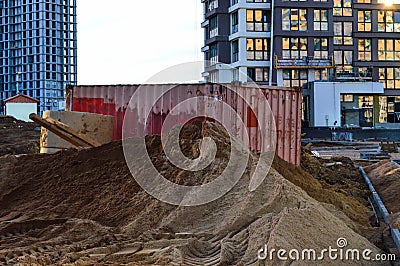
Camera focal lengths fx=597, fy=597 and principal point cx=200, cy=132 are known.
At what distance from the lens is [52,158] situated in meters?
11.7

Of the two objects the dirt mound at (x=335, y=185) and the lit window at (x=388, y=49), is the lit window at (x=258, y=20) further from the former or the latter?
the dirt mound at (x=335, y=185)

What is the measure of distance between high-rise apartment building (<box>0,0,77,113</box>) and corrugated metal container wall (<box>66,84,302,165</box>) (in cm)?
6070

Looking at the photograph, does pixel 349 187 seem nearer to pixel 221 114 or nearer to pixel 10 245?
pixel 221 114

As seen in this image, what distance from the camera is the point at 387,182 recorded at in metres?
14.0

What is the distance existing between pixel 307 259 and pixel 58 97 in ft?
235

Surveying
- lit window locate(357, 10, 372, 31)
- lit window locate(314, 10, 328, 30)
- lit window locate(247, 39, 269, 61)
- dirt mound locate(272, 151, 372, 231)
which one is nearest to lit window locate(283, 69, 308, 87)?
lit window locate(247, 39, 269, 61)

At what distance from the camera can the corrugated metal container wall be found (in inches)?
558

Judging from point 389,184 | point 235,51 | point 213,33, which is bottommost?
point 389,184

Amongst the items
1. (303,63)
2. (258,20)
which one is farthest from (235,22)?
(303,63)

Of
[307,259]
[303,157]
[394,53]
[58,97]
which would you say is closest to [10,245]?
[307,259]

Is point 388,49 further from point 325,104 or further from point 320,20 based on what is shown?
point 325,104

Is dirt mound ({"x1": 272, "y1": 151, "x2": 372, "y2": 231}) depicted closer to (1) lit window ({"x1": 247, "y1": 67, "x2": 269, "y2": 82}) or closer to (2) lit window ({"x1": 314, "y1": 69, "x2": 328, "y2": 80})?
(1) lit window ({"x1": 247, "y1": 67, "x2": 269, "y2": 82})

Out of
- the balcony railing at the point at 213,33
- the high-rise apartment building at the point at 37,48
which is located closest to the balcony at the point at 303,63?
the balcony railing at the point at 213,33

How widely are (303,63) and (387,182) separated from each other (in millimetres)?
36988
